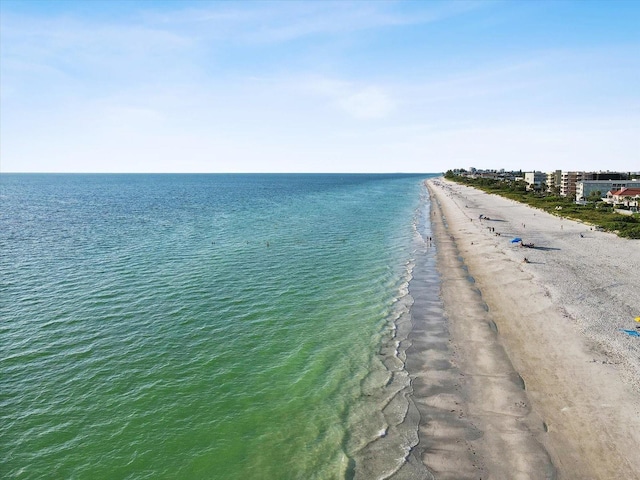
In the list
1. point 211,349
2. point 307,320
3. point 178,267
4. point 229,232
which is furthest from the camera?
point 229,232

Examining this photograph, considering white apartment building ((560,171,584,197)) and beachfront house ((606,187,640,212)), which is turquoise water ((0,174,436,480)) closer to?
beachfront house ((606,187,640,212))

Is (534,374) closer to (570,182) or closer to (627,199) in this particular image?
(627,199)

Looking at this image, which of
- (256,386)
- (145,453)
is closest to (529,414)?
(256,386)

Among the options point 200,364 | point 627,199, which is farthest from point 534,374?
point 627,199

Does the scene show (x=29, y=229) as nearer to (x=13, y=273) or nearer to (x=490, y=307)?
(x=13, y=273)

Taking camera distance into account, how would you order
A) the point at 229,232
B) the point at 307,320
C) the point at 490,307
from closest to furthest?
the point at 307,320 < the point at 490,307 < the point at 229,232

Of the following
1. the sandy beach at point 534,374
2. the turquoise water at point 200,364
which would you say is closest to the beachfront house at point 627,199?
the sandy beach at point 534,374
